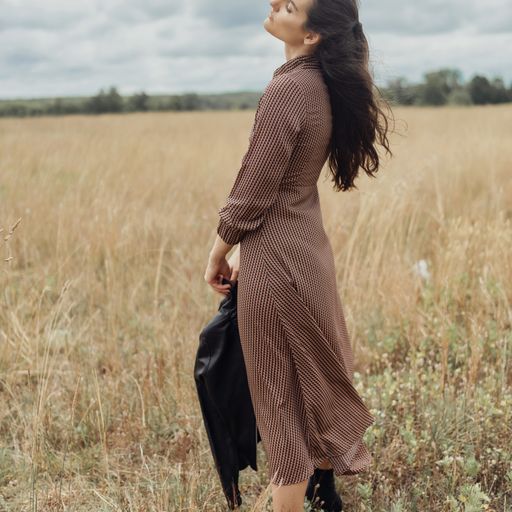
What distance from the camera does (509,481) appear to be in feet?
7.41

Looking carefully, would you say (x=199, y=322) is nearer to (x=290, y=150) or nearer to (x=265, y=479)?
(x=265, y=479)

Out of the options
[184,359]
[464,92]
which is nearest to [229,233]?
[184,359]

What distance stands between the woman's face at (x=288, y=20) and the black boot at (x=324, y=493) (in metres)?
1.32

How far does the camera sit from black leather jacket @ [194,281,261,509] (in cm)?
196

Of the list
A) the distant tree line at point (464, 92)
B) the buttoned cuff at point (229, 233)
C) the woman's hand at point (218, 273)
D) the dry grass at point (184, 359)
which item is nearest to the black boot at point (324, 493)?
the dry grass at point (184, 359)

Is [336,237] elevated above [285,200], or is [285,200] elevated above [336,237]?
[285,200]

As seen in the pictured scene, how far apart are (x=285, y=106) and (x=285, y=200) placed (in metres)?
0.24

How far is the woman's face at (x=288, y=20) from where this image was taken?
1.74 meters

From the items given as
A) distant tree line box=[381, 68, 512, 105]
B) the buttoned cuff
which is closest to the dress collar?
the buttoned cuff

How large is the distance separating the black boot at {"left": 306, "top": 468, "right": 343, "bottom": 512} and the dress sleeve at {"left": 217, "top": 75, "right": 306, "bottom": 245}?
918 mm

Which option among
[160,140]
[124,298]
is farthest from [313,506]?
[160,140]

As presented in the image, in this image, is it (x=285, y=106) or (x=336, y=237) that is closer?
(x=285, y=106)

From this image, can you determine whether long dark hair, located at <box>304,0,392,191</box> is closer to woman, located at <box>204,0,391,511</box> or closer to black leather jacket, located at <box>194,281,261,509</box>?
woman, located at <box>204,0,391,511</box>

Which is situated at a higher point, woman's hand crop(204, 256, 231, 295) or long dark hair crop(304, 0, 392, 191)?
long dark hair crop(304, 0, 392, 191)
